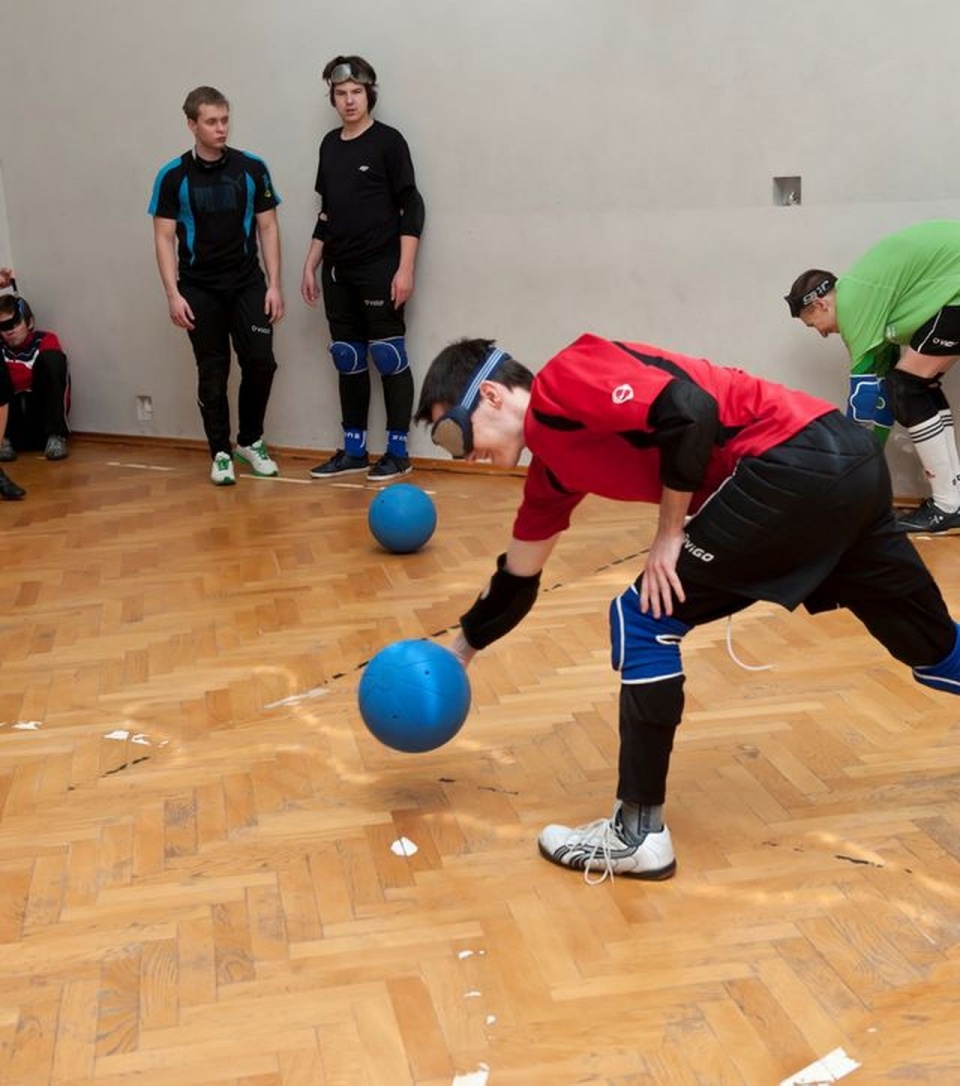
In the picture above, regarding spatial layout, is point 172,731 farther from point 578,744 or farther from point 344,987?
point 344,987

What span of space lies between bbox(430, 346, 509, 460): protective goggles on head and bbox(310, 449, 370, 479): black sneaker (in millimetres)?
4126

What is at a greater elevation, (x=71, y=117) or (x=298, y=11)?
(x=298, y=11)

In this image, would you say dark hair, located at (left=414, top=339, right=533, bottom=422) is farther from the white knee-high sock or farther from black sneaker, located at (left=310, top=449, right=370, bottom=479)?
black sneaker, located at (left=310, top=449, right=370, bottom=479)

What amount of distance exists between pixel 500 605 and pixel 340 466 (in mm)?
3847

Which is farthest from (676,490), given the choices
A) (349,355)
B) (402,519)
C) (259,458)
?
(259,458)

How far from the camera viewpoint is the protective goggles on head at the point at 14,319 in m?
7.38

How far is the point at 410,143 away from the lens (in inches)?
258

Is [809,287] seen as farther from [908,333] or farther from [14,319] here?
[14,319]

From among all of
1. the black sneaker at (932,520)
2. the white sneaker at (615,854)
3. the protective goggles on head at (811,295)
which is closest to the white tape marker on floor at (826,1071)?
the white sneaker at (615,854)

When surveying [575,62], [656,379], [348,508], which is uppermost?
[575,62]

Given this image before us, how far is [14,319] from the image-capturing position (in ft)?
24.3

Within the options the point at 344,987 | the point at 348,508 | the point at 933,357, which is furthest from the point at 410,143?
the point at 344,987

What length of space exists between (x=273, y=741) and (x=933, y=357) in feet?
10.0

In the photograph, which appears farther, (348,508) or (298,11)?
(298,11)
